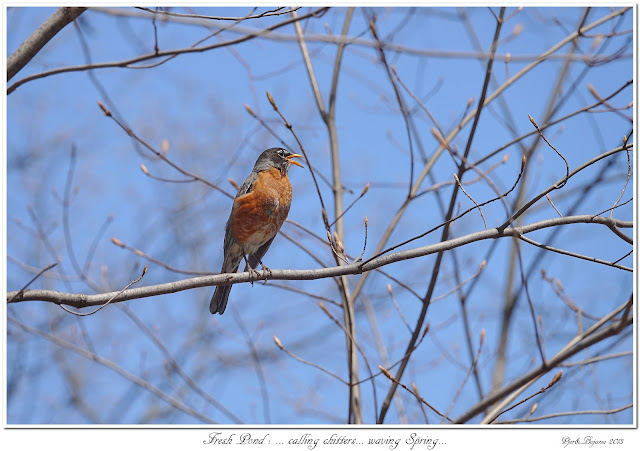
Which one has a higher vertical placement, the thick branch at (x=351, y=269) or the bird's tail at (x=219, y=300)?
the bird's tail at (x=219, y=300)

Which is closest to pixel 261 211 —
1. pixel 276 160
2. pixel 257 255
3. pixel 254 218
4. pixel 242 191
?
pixel 254 218

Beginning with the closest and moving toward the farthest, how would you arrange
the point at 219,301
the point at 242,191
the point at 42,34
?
the point at 42,34
the point at 219,301
the point at 242,191

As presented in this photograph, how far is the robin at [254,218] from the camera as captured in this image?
13.6 feet

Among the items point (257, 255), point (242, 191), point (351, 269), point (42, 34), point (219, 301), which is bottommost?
point (351, 269)

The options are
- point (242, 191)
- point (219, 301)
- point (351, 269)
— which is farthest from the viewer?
point (242, 191)

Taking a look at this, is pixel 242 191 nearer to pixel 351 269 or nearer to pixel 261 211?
pixel 261 211

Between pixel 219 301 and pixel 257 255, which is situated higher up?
pixel 257 255

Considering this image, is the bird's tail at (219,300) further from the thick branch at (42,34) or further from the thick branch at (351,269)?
the thick branch at (42,34)

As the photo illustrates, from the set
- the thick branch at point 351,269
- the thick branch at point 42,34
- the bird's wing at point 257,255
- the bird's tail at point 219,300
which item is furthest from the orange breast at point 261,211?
the thick branch at point 42,34

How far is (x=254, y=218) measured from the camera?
4.16 metres

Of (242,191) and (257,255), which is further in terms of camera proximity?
(257,255)

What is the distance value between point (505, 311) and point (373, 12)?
3.10 meters

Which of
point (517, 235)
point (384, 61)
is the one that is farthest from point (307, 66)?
point (517, 235)

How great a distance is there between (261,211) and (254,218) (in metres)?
0.07
